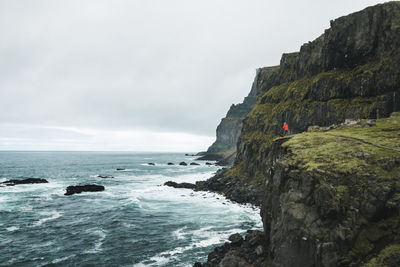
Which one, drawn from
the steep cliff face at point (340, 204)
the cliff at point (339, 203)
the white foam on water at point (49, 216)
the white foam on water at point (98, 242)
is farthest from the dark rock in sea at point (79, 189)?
the steep cliff face at point (340, 204)

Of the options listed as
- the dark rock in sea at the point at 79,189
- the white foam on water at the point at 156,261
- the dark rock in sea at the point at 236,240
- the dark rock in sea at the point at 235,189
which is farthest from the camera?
the dark rock in sea at the point at 79,189

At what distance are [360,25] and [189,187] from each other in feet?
179

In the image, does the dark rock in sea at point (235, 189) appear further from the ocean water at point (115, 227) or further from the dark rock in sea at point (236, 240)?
the dark rock in sea at point (236, 240)

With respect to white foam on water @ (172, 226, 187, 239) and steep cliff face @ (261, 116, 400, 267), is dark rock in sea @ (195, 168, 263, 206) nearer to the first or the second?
white foam on water @ (172, 226, 187, 239)

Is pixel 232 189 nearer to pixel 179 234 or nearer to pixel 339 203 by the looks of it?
pixel 179 234

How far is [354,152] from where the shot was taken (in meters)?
16.4

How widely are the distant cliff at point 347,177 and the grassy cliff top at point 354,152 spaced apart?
0.06 metres

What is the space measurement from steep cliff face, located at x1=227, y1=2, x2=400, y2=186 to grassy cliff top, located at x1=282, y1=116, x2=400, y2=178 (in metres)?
23.6

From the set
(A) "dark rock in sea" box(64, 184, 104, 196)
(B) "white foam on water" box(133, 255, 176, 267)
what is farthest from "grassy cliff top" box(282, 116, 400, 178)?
(A) "dark rock in sea" box(64, 184, 104, 196)

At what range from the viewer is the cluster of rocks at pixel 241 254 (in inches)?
787

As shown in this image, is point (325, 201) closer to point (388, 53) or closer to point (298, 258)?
point (298, 258)

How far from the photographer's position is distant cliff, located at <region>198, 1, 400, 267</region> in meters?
12.7

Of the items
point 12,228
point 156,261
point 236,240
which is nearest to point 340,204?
point 236,240

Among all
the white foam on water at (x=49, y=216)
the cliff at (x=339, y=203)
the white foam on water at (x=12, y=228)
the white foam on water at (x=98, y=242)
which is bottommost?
the white foam on water at (x=49, y=216)
